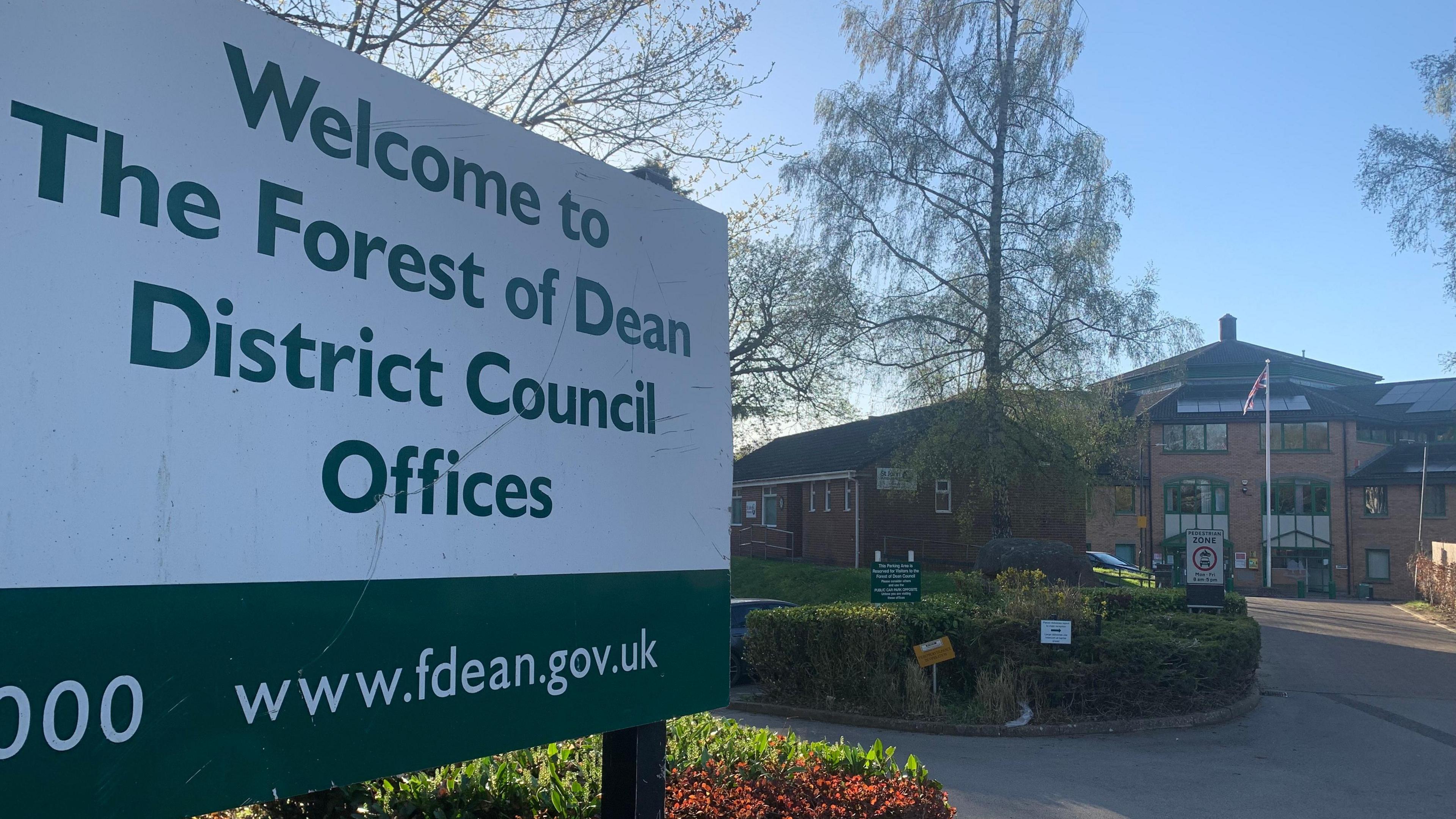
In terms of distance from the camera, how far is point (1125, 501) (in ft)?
160

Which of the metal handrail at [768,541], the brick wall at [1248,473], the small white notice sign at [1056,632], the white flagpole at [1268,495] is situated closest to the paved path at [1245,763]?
the small white notice sign at [1056,632]

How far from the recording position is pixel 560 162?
292cm

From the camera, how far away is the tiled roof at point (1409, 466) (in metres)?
44.2

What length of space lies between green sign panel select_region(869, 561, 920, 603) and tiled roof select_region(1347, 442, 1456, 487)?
40.5 m

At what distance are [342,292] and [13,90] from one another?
0.71 m

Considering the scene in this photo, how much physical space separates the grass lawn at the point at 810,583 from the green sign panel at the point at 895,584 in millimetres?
8574

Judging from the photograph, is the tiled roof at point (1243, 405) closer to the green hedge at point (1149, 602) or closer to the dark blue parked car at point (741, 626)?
the green hedge at point (1149, 602)

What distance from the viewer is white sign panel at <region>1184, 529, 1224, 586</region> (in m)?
16.0

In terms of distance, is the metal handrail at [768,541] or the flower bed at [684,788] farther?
the metal handrail at [768,541]

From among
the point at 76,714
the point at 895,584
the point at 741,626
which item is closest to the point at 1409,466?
the point at 895,584

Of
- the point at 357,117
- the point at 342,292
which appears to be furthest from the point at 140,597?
the point at 357,117

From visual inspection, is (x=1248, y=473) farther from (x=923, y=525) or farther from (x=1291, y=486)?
(x=923, y=525)

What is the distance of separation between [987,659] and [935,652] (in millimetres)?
833

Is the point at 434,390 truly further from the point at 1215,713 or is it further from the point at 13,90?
the point at 1215,713
